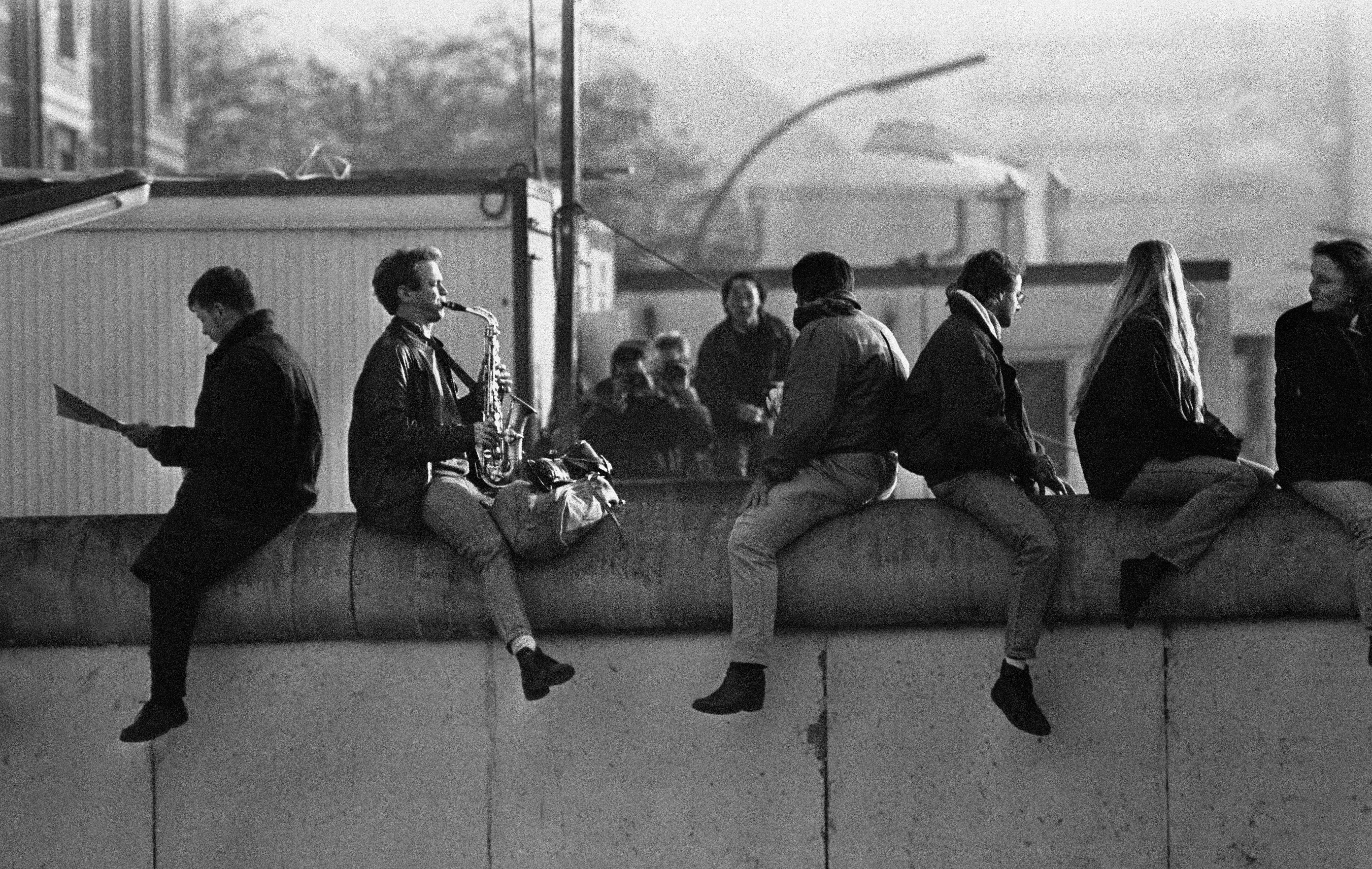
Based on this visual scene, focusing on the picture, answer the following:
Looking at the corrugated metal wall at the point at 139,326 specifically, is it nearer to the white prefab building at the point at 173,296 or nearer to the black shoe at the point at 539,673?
the white prefab building at the point at 173,296

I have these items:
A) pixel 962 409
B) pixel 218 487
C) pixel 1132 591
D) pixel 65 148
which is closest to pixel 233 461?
pixel 218 487

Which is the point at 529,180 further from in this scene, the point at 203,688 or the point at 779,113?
the point at 779,113

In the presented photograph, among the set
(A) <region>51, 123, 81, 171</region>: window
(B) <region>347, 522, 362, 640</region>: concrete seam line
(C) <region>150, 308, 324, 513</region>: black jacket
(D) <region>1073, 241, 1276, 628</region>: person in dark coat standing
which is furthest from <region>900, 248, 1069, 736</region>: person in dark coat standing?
(A) <region>51, 123, 81, 171</region>: window

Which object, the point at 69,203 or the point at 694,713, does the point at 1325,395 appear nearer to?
the point at 694,713

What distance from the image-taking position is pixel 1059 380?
19.7m

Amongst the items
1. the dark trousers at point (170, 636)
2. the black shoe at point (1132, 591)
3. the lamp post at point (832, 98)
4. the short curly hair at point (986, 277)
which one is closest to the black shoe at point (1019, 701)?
the black shoe at point (1132, 591)

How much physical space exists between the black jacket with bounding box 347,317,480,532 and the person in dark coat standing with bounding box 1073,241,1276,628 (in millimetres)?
2143

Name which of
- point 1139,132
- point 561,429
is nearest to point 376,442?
point 561,429

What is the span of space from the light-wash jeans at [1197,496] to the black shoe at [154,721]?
132 inches

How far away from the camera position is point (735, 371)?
13609mm

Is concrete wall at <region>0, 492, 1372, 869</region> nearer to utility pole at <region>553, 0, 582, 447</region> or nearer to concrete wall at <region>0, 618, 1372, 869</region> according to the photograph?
concrete wall at <region>0, 618, 1372, 869</region>

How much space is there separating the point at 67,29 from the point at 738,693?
119 feet

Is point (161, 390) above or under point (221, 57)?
under

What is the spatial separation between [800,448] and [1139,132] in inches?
3752
